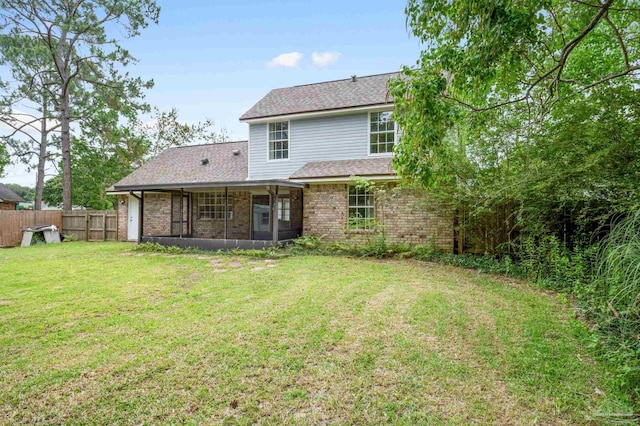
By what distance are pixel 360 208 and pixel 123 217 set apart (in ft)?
39.8

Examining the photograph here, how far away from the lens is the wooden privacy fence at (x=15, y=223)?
14555mm

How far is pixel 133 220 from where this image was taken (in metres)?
16.7

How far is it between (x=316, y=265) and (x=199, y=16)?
33.5 feet

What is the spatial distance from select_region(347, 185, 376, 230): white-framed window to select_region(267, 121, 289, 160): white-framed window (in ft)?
11.8

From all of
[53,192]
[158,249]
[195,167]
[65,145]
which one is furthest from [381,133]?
[53,192]

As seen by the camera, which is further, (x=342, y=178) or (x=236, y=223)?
(x=236, y=223)

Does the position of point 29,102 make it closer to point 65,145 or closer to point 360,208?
point 65,145

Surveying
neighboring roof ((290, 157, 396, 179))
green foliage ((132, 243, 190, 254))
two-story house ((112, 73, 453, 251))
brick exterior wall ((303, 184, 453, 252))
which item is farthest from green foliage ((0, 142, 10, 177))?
brick exterior wall ((303, 184, 453, 252))

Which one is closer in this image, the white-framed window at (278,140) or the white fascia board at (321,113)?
the white fascia board at (321,113)

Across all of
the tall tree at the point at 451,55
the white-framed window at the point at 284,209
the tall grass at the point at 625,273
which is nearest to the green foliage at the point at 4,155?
the white-framed window at the point at 284,209

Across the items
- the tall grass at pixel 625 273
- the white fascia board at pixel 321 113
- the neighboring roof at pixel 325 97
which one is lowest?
the tall grass at pixel 625 273

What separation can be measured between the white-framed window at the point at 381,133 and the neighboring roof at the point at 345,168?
41 cm

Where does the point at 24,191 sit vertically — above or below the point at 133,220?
above

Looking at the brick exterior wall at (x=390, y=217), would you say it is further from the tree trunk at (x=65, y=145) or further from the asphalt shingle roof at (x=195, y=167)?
the tree trunk at (x=65, y=145)
